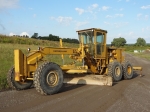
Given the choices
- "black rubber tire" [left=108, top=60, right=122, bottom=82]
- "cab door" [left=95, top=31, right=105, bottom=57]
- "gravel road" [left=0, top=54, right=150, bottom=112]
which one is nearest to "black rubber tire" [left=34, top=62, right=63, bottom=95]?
"gravel road" [left=0, top=54, right=150, bottom=112]

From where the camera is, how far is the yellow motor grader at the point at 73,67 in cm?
791

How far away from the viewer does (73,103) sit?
6.80 meters

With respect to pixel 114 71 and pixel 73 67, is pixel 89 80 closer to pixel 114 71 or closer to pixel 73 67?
pixel 73 67

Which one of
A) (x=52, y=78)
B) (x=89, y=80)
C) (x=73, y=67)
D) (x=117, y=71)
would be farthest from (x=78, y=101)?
(x=117, y=71)

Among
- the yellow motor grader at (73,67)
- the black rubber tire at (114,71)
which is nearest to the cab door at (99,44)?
the yellow motor grader at (73,67)

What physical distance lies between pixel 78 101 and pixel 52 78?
1637 millimetres

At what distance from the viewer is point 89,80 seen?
10.4 metres

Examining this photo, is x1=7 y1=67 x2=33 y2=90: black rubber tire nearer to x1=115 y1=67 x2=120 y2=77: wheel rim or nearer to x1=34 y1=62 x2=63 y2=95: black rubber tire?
x1=34 y1=62 x2=63 y2=95: black rubber tire

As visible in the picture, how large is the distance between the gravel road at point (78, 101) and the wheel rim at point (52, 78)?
17.9 inches

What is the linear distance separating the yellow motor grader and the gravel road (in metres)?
0.52

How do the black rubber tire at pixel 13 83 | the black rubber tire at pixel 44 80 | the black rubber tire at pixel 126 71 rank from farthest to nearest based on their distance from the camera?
1. the black rubber tire at pixel 126 71
2. the black rubber tire at pixel 13 83
3. the black rubber tire at pixel 44 80

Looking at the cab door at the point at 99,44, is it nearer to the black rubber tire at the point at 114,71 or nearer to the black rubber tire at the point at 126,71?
the black rubber tire at the point at 114,71

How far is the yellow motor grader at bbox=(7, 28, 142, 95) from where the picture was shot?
26.0 feet

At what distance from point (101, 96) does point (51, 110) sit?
8.11 feet
